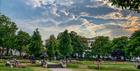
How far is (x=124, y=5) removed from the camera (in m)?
19.5

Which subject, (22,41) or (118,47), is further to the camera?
(118,47)

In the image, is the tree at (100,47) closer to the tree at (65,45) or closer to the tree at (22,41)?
the tree at (22,41)

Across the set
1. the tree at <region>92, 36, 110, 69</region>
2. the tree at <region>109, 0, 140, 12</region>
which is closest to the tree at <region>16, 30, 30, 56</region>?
the tree at <region>92, 36, 110, 69</region>

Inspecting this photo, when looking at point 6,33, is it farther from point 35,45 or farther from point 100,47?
point 100,47

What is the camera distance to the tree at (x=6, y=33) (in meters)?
146

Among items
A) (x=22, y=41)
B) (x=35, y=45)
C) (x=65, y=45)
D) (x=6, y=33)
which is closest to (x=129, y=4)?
(x=35, y=45)

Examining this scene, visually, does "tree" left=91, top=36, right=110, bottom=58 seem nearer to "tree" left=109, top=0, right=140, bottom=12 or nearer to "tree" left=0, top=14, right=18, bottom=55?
"tree" left=0, top=14, right=18, bottom=55

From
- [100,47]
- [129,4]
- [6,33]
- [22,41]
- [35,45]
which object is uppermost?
[6,33]

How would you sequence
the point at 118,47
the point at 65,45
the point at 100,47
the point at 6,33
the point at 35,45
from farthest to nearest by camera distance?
the point at 118,47 → the point at 100,47 → the point at 6,33 → the point at 65,45 → the point at 35,45

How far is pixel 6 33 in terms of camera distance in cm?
14800

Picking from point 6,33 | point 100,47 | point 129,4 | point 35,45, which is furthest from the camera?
point 100,47

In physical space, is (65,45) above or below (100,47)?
below

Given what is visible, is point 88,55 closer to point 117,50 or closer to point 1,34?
point 117,50

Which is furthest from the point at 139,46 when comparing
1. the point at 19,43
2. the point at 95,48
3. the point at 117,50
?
the point at 117,50
